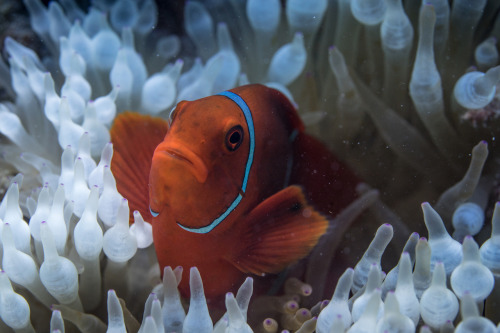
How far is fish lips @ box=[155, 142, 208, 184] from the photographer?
1024 mm

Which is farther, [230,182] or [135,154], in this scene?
[135,154]

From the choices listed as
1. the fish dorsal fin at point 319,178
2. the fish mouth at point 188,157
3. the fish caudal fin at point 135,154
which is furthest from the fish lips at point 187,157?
the fish dorsal fin at point 319,178

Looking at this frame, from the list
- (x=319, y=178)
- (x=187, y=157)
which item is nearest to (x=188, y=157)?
(x=187, y=157)

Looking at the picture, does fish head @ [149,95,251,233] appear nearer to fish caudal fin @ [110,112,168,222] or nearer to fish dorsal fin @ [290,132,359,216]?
fish caudal fin @ [110,112,168,222]

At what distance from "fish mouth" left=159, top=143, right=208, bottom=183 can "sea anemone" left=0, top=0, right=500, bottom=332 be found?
174 mm

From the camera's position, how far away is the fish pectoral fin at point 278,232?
3.90 ft

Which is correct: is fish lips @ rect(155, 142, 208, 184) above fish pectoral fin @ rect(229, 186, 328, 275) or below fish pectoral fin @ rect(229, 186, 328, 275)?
above

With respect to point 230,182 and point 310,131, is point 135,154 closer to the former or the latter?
point 230,182

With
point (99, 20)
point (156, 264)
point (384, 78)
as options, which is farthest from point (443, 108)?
point (99, 20)

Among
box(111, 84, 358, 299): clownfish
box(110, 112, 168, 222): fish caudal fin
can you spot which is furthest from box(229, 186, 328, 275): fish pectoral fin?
box(110, 112, 168, 222): fish caudal fin

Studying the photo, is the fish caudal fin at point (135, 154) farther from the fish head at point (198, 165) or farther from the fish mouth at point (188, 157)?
the fish mouth at point (188, 157)

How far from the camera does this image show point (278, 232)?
1207 millimetres

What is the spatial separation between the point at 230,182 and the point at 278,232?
18 centimetres

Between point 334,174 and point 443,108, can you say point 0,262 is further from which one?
point 443,108
